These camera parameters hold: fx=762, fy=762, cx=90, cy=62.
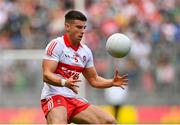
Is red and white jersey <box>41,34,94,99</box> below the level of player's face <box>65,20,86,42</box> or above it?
below

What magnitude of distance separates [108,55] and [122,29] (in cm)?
134

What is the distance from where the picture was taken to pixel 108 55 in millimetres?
17500

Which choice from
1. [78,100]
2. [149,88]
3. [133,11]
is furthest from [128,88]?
[78,100]

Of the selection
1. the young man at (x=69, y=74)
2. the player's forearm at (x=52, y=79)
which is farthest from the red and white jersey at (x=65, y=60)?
the player's forearm at (x=52, y=79)

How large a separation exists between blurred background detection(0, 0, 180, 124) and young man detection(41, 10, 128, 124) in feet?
21.7

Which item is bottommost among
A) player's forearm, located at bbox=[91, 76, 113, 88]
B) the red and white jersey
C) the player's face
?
player's forearm, located at bbox=[91, 76, 113, 88]

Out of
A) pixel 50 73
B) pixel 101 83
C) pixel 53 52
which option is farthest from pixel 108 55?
pixel 50 73

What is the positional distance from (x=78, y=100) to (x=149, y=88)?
23.6 feet

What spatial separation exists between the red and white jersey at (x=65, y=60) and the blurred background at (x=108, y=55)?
663cm

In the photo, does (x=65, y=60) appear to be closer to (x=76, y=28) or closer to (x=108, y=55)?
(x=76, y=28)

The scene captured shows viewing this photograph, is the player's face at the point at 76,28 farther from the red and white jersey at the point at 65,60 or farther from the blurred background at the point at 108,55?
the blurred background at the point at 108,55

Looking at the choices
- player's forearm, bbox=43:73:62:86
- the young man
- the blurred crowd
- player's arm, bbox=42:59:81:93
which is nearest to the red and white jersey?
the young man

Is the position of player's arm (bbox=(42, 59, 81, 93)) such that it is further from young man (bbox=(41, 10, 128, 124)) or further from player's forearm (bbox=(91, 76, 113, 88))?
player's forearm (bbox=(91, 76, 113, 88))

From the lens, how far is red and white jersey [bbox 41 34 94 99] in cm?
1023
